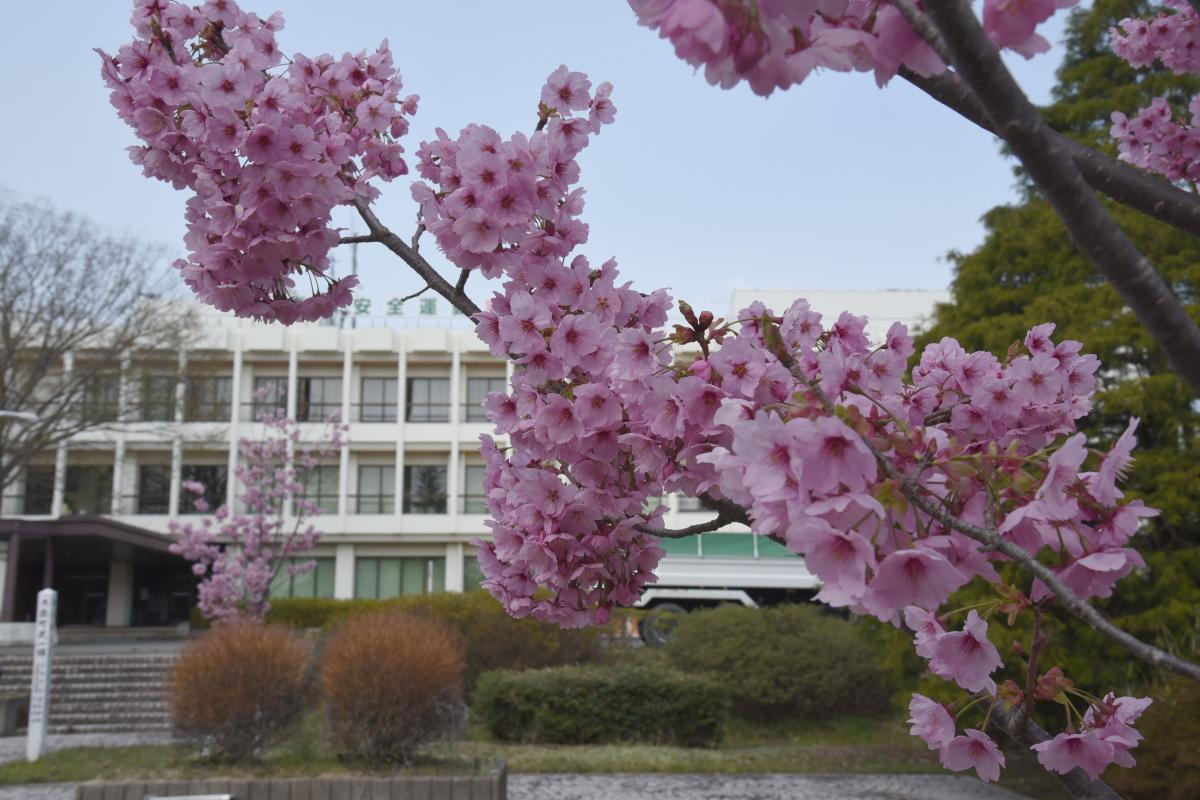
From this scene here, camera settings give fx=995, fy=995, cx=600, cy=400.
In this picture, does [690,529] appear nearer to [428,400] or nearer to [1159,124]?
[1159,124]

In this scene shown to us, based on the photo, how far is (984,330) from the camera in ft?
32.9

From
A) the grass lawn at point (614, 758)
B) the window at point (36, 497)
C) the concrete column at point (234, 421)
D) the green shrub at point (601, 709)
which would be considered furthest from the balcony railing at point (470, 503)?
the green shrub at point (601, 709)

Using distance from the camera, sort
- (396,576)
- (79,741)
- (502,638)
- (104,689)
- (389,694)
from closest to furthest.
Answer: (389,694), (79,741), (502,638), (104,689), (396,576)

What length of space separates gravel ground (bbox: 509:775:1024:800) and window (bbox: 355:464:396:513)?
24.3 metres

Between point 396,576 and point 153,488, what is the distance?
8497 mm

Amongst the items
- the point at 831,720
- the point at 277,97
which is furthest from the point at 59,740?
the point at 277,97

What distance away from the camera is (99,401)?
22.8 m

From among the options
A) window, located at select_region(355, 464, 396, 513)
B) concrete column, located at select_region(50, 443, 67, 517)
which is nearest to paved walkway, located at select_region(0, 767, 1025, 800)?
concrete column, located at select_region(50, 443, 67, 517)

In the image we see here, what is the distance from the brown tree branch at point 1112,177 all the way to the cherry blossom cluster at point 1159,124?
171cm

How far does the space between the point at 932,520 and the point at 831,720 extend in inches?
547

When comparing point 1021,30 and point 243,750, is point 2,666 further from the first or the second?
point 1021,30

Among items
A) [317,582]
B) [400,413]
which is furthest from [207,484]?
[400,413]

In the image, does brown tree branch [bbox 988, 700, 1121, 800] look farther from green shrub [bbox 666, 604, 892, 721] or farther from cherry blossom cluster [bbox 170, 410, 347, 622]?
cherry blossom cluster [bbox 170, 410, 347, 622]

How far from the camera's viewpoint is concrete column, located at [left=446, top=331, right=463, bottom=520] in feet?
108
